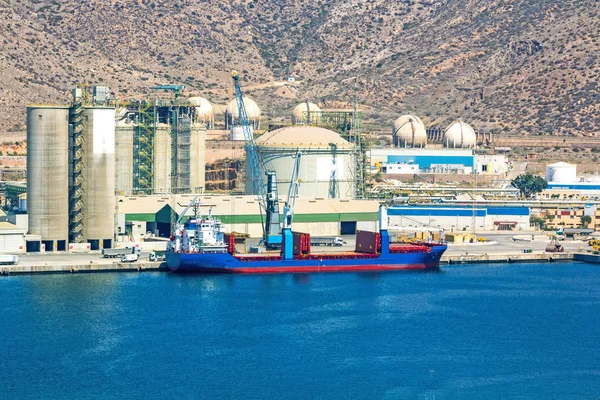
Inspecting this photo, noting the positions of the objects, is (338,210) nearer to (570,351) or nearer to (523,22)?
(570,351)

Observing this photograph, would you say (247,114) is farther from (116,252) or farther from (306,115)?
(116,252)

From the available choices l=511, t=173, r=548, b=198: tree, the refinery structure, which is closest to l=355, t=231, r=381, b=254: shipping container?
the refinery structure

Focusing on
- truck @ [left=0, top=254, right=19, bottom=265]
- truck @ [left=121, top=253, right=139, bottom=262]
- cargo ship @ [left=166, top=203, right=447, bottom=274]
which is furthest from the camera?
cargo ship @ [left=166, top=203, right=447, bottom=274]

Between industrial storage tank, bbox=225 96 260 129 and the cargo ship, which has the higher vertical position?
industrial storage tank, bbox=225 96 260 129

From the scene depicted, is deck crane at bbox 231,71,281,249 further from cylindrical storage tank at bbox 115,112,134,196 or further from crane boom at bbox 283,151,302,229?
cylindrical storage tank at bbox 115,112,134,196

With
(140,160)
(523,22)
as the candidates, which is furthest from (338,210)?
(523,22)

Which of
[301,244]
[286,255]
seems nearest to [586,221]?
[301,244]

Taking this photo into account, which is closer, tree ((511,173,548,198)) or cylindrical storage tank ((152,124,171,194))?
cylindrical storage tank ((152,124,171,194))

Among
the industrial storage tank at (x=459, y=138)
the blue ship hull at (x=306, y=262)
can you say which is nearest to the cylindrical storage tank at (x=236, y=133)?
the industrial storage tank at (x=459, y=138)
